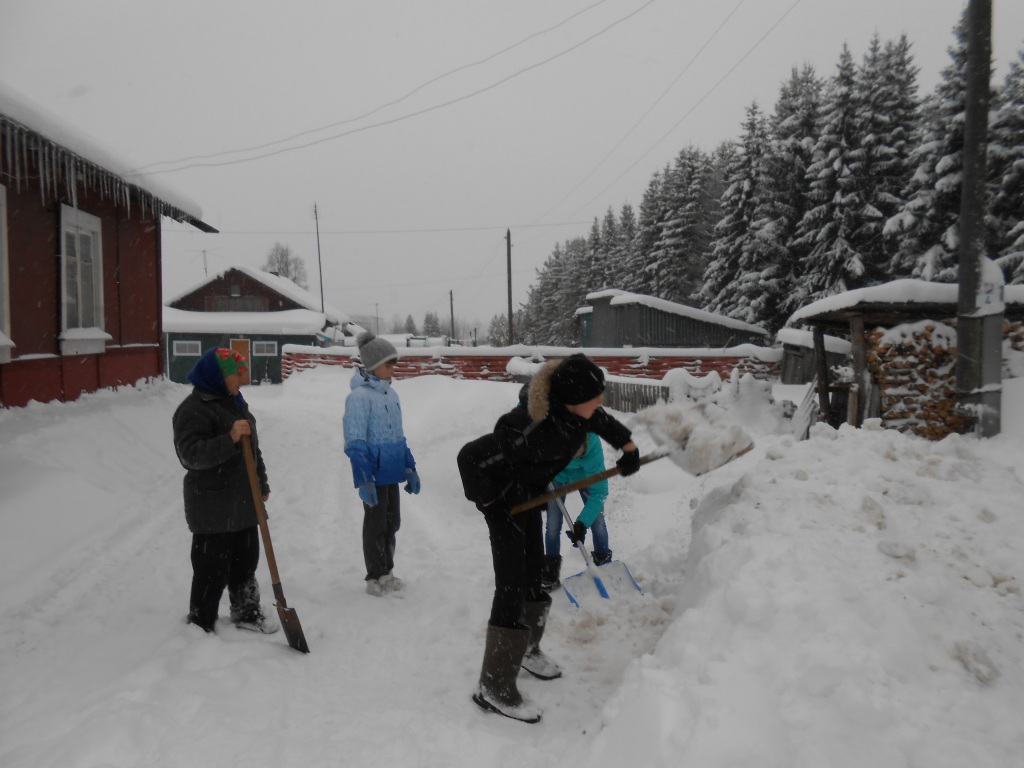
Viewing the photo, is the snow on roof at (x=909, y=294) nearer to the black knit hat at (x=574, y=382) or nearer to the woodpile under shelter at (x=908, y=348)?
the woodpile under shelter at (x=908, y=348)

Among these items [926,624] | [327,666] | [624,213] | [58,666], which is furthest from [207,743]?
[624,213]

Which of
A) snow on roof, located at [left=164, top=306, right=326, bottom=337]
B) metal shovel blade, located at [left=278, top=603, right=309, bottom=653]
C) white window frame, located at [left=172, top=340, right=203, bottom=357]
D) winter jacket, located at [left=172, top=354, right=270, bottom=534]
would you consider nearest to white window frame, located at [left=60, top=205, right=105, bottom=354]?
winter jacket, located at [left=172, top=354, right=270, bottom=534]

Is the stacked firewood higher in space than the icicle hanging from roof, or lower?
lower

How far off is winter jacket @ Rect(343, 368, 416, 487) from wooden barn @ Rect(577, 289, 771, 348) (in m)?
21.5

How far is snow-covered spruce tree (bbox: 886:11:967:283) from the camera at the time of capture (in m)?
16.0

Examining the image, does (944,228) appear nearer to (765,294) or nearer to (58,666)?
(765,294)

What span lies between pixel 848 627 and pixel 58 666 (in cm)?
391

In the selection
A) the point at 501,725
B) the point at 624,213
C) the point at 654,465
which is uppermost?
the point at 624,213

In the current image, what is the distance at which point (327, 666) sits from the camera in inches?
126

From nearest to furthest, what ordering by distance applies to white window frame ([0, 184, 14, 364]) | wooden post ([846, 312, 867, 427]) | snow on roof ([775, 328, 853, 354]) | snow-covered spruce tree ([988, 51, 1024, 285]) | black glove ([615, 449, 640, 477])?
black glove ([615, 449, 640, 477]), white window frame ([0, 184, 14, 364]), wooden post ([846, 312, 867, 427]), snow on roof ([775, 328, 853, 354]), snow-covered spruce tree ([988, 51, 1024, 285])

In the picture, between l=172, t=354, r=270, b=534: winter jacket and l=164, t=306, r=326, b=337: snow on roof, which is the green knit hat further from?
l=164, t=306, r=326, b=337: snow on roof

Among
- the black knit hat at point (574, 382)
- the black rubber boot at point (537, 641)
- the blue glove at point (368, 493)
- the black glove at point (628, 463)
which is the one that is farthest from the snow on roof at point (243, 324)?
the black knit hat at point (574, 382)

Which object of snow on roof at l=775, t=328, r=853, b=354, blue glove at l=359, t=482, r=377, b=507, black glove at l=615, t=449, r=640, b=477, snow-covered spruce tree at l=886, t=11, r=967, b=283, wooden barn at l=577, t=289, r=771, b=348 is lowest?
blue glove at l=359, t=482, r=377, b=507

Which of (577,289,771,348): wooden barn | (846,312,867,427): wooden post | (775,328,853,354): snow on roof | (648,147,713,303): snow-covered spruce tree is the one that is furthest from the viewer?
(648,147,713,303): snow-covered spruce tree
